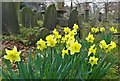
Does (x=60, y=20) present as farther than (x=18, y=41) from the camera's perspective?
Yes

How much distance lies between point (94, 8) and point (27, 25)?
6984 millimetres

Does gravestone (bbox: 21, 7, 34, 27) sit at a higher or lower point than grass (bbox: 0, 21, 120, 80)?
higher

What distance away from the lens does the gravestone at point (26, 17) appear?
696 centimetres

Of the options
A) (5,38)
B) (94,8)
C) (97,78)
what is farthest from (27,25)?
(94,8)

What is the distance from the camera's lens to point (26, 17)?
23.1 ft

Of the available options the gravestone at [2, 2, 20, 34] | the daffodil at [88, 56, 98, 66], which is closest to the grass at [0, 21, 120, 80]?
the gravestone at [2, 2, 20, 34]

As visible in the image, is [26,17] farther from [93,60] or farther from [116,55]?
[93,60]

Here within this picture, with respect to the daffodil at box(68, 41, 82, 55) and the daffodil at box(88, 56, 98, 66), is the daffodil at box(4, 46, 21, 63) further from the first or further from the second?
the daffodil at box(88, 56, 98, 66)

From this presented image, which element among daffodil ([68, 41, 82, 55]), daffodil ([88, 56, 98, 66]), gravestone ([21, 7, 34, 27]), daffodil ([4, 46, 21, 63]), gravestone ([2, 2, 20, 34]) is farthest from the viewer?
gravestone ([21, 7, 34, 27])

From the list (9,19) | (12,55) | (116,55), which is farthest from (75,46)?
(9,19)

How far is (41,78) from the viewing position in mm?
2258

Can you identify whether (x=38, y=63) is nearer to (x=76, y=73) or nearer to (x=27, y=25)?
(x=76, y=73)

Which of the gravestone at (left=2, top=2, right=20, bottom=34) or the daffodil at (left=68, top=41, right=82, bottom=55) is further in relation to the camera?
the gravestone at (left=2, top=2, right=20, bottom=34)

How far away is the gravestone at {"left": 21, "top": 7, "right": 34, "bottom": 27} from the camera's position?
6.96 metres
